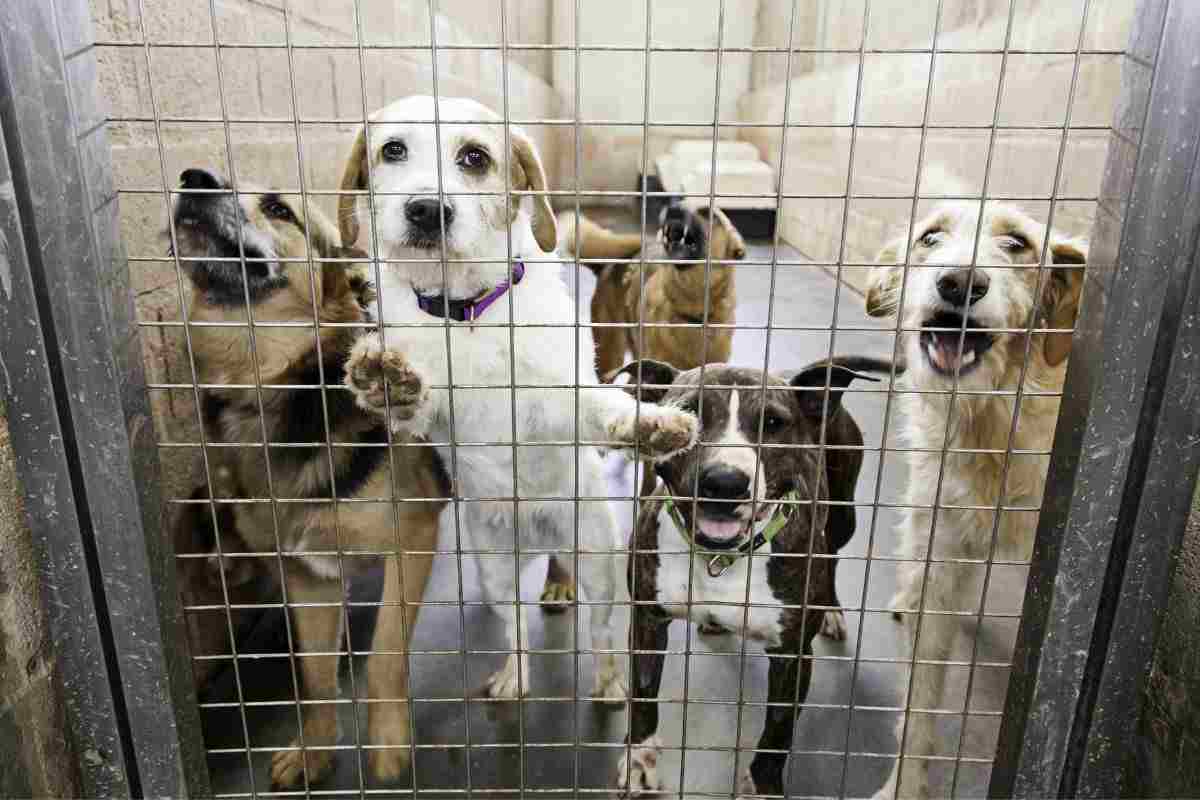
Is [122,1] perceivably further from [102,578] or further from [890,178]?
[890,178]

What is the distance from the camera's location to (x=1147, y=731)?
4.62 ft

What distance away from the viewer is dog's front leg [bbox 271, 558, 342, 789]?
1856 millimetres

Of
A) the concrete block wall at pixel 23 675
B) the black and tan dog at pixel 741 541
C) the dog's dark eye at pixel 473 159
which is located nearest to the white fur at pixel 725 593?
the black and tan dog at pixel 741 541

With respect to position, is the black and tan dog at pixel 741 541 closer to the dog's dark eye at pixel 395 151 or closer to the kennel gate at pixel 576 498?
the kennel gate at pixel 576 498

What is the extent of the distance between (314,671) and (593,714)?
0.66 metres

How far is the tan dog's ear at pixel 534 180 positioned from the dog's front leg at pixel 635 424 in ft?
1.17

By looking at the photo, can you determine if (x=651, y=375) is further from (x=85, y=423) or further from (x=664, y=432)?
(x=85, y=423)

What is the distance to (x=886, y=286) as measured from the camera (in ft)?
6.50

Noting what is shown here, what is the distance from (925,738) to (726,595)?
18.9 inches

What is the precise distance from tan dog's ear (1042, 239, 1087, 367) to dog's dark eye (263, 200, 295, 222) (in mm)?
1577

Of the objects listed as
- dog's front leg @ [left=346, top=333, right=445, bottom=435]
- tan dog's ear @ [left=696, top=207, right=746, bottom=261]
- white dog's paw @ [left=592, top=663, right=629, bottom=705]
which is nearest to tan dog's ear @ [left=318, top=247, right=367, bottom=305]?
dog's front leg @ [left=346, top=333, right=445, bottom=435]

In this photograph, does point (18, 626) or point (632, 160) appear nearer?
point (18, 626)

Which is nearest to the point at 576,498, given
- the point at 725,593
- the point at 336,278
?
the point at 725,593

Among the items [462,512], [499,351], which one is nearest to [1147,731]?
[499,351]
